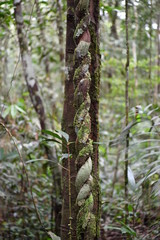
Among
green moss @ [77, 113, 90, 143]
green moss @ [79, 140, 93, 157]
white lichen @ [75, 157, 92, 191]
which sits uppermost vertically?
green moss @ [77, 113, 90, 143]

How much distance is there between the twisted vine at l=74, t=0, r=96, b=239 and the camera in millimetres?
1025

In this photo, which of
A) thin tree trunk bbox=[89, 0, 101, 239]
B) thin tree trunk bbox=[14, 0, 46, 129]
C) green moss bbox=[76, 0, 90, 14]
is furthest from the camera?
thin tree trunk bbox=[14, 0, 46, 129]

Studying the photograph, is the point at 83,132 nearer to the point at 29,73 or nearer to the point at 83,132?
the point at 83,132

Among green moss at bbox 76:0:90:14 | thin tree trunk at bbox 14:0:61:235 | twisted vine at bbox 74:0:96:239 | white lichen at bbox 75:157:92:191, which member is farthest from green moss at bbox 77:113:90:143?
thin tree trunk at bbox 14:0:61:235

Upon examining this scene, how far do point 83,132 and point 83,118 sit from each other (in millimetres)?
53

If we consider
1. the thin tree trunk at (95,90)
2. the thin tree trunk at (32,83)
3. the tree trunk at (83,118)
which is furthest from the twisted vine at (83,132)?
the thin tree trunk at (32,83)

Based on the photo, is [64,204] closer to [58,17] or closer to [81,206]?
[81,206]

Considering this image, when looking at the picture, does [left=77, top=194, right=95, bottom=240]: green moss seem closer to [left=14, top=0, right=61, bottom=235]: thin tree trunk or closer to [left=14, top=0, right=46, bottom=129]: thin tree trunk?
[left=14, top=0, right=61, bottom=235]: thin tree trunk

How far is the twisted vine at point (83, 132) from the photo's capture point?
103cm

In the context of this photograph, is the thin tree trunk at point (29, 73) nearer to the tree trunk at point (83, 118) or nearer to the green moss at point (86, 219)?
the tree trunk at point (83, 118)

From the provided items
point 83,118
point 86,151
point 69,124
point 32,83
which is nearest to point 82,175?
point 86,151

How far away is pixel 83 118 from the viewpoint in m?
1.08

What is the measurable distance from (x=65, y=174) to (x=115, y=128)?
3603 mm

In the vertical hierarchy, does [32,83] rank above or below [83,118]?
above
